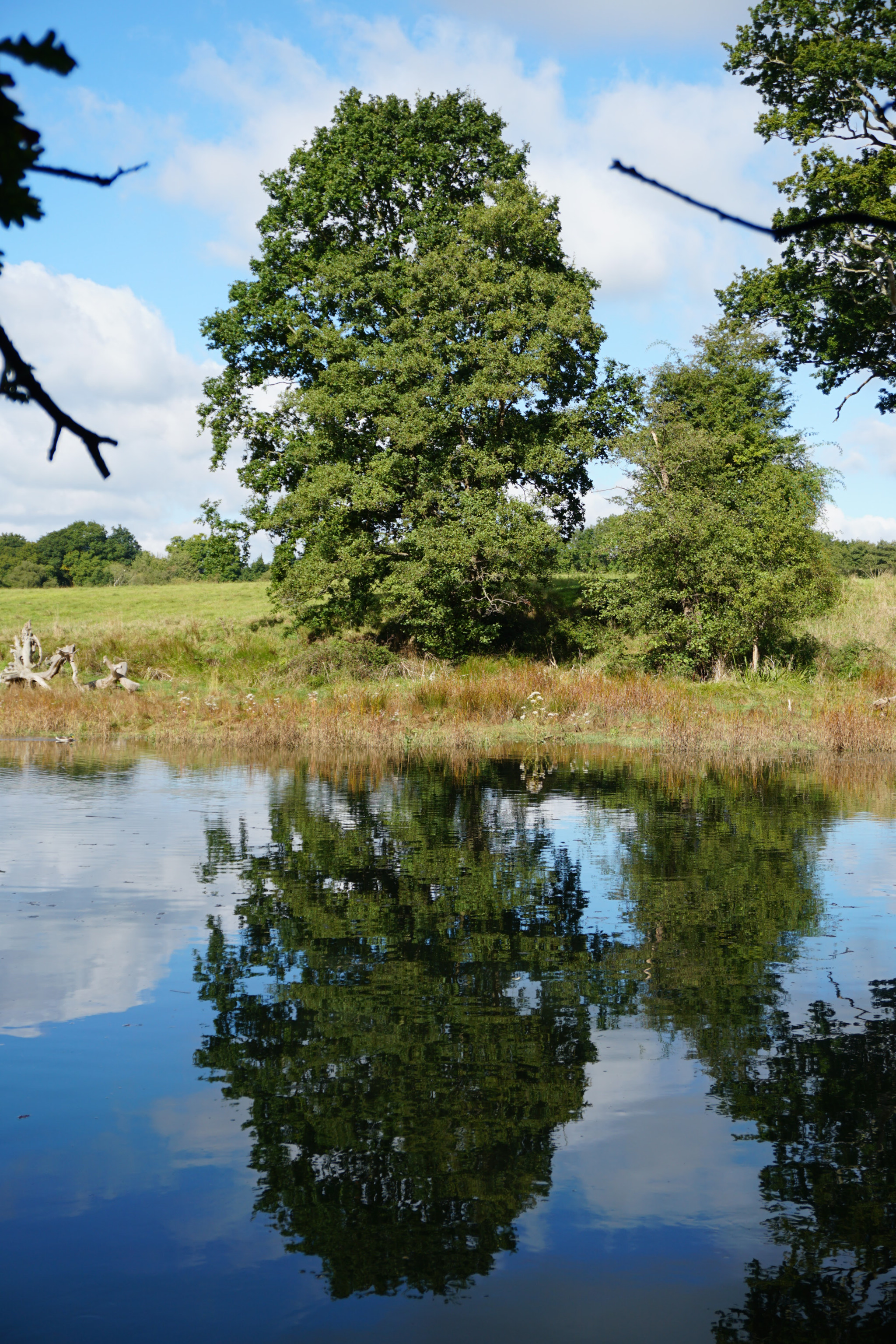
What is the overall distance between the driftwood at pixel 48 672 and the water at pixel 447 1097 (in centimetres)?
1922

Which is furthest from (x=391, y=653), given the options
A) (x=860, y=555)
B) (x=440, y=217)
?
(x=860, y=555)

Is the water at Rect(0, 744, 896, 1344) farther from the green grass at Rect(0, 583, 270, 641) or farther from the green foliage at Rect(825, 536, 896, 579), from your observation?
the green foliage at Rect(825, 536, 896, 579)

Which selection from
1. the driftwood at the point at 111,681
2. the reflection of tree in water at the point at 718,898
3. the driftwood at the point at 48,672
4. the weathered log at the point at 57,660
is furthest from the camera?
the weathered log at the point at 57,660

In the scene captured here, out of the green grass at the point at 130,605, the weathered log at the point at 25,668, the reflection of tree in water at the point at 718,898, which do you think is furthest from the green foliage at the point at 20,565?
the reflection of tree in water at the point at 718,898

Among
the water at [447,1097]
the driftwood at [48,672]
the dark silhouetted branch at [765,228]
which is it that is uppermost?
the dark silhouetted branch at [765,228]

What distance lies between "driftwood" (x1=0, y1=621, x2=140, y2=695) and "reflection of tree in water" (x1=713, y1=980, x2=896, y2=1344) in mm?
25624

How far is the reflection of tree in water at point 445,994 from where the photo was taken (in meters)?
4.88

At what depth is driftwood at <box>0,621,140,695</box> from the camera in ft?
100

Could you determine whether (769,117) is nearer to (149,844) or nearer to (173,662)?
(173,662)

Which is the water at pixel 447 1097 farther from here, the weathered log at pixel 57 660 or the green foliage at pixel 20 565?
the green foliage at pixel 20 565

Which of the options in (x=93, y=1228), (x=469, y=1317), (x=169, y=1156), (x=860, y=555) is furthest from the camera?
(x=860, y=555)

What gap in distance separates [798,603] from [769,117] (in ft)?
45.5

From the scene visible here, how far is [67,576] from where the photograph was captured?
11931cm

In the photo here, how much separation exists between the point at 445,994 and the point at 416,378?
29.3 m
